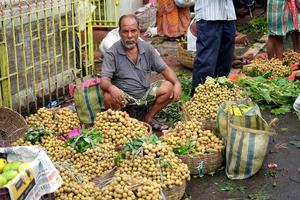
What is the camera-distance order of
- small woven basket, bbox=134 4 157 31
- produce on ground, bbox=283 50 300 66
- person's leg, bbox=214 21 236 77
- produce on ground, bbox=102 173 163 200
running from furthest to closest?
small woven basket, bbox=134 4 157 31
produce on ground, bbox=283 50 300 66
person's leg, bbox=214 21 236 77
produce on ground, bbox=102 173 163 200

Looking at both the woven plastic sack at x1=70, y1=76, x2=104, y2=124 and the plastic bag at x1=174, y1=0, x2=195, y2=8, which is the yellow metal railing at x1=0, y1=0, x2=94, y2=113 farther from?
the plastic bag at x1=174, y1=0, x2=195, y2=8

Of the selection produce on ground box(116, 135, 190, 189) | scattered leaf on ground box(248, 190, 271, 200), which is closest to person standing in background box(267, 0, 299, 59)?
scattered leaf on ground box(248, 190, 271, 200)

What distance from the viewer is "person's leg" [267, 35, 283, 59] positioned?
8.38m

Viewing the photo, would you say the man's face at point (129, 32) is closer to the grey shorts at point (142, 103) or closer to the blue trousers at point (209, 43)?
the grey shorts at point (142, 103)

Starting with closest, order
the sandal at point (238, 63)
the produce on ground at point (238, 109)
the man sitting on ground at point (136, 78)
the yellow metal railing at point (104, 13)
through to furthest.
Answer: the produce on ground at point (238, 109)
the man sitting on ground at point (136, 78)
the sandal at point (238, 63)
the yellow metal railing at point (104, 13)

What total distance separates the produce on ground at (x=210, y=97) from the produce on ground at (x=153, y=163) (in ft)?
4.33

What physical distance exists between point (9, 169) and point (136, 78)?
104 inches

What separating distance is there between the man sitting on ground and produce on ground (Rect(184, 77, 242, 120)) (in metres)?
0.24

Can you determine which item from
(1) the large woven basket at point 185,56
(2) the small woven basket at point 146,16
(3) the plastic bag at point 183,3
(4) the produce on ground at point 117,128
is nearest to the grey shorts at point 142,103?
(4) the produce on ground at point 117,128

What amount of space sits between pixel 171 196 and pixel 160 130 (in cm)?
182

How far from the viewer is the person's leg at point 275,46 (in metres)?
8.38

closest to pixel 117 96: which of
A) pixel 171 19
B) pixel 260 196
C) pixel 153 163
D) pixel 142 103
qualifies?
pixel 142 103

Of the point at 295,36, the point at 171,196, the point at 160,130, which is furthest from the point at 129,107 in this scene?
the point at 295,36

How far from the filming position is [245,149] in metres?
4.78
